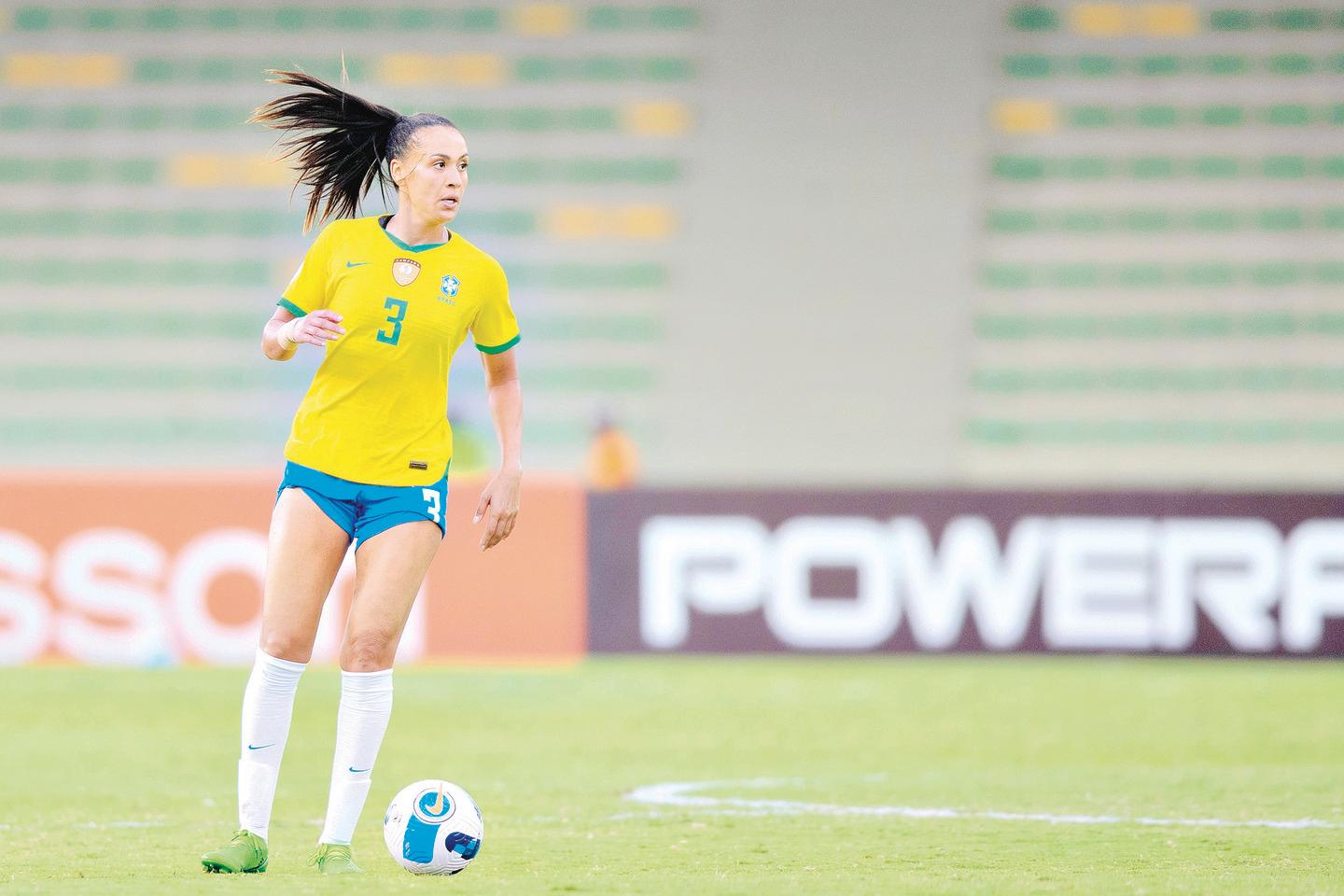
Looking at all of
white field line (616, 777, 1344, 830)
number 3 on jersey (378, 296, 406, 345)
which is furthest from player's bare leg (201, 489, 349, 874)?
white field line (616, 777, 1344, 830)

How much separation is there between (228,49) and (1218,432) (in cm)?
1373

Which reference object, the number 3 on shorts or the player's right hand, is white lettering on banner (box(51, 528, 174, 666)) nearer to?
the number 3 on shorts

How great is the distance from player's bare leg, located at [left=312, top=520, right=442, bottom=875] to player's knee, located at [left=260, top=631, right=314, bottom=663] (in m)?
0.11

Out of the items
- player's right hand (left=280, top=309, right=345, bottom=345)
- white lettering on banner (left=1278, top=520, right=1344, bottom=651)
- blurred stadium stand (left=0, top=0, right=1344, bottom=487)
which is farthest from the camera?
blurred stadium stand (left=0, top=0, right=1344, bottom=487)

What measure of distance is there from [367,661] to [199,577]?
7.93 meters

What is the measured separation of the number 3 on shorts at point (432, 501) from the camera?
5.02 meters

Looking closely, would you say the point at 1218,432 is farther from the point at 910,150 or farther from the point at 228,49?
the point at 228,49

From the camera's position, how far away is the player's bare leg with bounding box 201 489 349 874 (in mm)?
4898

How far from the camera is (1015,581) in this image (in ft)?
41.4

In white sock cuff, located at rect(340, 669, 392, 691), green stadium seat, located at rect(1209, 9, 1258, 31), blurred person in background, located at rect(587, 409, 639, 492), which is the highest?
green stadium seat, located at rect(1209, 9, 1258, 31)

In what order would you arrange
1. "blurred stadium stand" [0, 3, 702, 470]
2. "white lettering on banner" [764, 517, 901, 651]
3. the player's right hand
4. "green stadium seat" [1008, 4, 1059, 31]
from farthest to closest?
1. "green stadium seat" [1008, 4, 1059, 31]
2. "blurred stadium stand" [0, 3, 702, 470]
3. "white lettering on banner" [764, 517, 901, 651]
4. the player's right hand

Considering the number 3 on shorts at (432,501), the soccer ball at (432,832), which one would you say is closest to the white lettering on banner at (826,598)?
the number 3 on shorts at (432,501)

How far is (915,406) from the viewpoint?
74.1ft

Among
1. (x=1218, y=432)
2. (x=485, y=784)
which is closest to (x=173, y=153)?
(x=1218, y=432)
